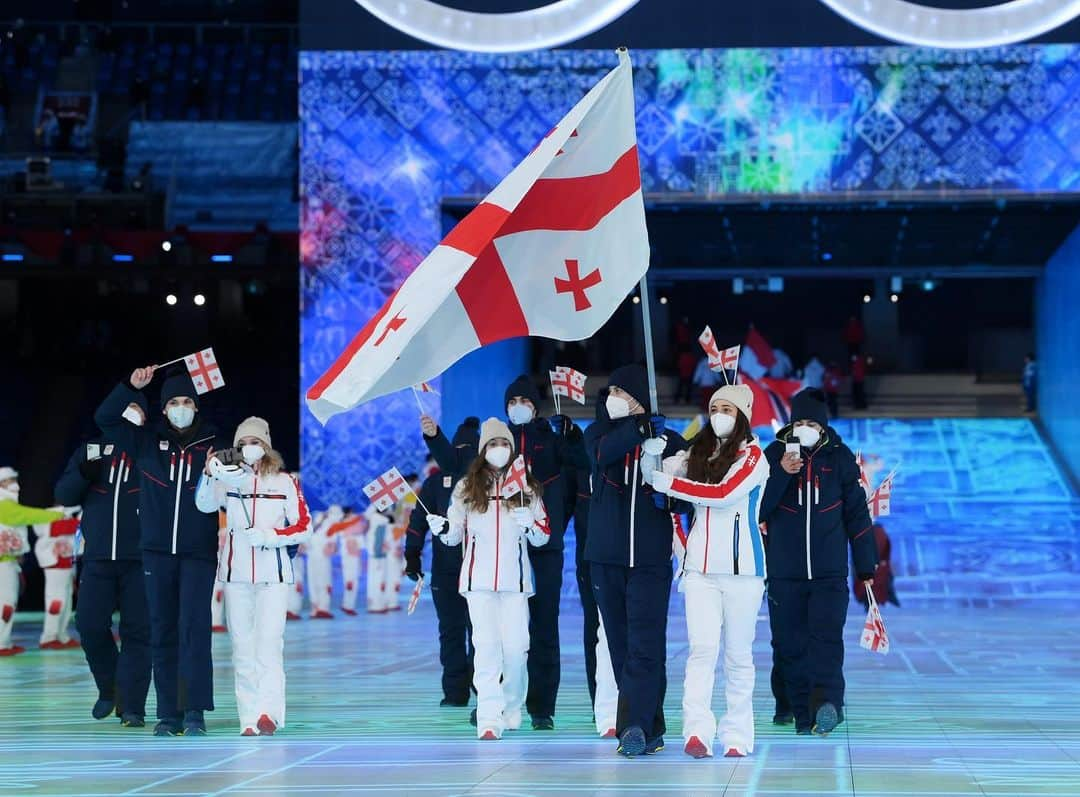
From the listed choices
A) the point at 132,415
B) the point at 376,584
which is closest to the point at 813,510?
the point at 132,415

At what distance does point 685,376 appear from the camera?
35.3m

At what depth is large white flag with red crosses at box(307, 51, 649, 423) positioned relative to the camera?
7.68 m

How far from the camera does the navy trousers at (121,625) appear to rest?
354 inches

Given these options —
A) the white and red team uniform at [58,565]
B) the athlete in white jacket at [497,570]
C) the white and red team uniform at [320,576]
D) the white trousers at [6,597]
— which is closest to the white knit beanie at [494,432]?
the athlete in white jacket at [497,570]

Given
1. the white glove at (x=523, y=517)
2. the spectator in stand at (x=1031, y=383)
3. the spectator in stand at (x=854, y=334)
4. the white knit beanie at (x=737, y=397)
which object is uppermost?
the spectator in stand at (x=854, y=334)

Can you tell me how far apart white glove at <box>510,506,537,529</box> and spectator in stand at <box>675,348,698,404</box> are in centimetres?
2684

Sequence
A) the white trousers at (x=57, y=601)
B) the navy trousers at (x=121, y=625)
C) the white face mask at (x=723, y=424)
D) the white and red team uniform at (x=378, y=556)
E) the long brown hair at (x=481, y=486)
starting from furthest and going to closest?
1. the white and red team uniform at (x=378, y=556)
2. the white trousers at (x=57, y=601)
3. the navy trousers at (x=121, y=625)
4. the long brown hair at (x=481, y=486)
5. the white face mask at (x=723, y=424)

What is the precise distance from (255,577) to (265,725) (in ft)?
2.44

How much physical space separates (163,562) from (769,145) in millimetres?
17519

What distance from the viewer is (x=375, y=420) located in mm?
24891

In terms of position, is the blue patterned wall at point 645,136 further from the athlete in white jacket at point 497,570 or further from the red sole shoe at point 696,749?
the red sole shoe at point 696,749

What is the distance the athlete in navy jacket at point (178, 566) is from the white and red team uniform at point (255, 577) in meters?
0.13

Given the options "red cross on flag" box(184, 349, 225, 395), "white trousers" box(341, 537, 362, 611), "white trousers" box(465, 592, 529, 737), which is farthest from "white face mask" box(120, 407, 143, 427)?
"white trousers" box(341, 537, 362, 611)

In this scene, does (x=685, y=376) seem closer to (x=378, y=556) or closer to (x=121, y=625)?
(x=378, y=556)
